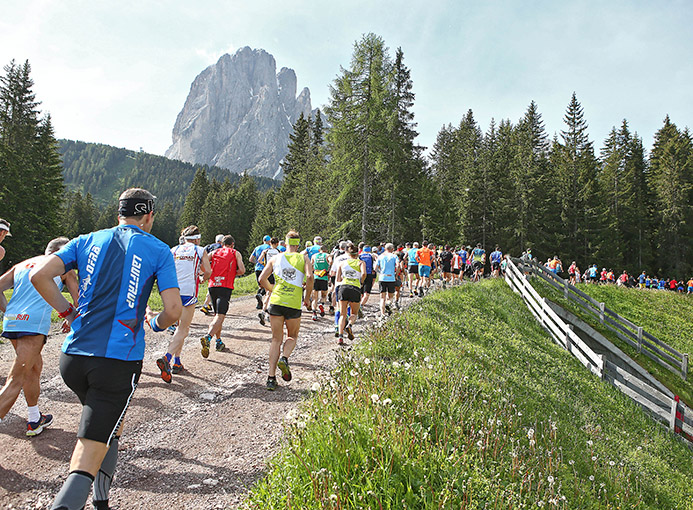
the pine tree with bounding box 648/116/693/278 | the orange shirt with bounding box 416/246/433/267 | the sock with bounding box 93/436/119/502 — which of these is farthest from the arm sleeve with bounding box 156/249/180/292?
the pine tree with bounding box 648/116/693/278

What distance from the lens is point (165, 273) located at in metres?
2.96

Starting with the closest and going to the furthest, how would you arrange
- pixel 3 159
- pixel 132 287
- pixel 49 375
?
pixel 132 287 < pixel 49 375 < pixel 3 159

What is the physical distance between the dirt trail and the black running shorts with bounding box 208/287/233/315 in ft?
2.97

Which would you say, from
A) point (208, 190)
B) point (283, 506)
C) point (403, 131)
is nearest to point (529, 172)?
point (403, 131)

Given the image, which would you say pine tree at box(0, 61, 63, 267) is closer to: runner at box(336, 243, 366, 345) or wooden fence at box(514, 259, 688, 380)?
runner at box(336, 243, 366, 345)

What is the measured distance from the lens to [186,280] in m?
6.73

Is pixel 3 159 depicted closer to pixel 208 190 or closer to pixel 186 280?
pixel 186 280

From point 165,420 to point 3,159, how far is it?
1564 inches

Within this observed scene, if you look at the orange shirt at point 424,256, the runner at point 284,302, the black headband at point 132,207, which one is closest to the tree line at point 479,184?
the orange shirt at point 424,256

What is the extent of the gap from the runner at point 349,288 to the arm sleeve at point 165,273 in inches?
243

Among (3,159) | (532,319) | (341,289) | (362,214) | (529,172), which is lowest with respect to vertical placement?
(532,319)

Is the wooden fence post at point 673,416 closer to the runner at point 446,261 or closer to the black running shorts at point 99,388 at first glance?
the runner at point 446,261

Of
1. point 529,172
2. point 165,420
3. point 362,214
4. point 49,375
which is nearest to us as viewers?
point 165,420

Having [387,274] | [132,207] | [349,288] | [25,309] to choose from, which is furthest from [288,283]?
[387,274]
